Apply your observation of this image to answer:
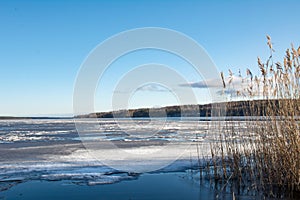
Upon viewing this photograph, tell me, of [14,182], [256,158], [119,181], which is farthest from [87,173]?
[256,158]

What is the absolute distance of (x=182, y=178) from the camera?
499 cm

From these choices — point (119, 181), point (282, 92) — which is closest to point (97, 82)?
point (119, 181)

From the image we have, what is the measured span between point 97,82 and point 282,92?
4226 millimetres

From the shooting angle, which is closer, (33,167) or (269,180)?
(269,180)

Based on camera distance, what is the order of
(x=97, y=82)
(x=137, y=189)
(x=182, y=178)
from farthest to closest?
1. (x=97, y=82)
2. (x=182, y=178)
3. (x=137, y=189)

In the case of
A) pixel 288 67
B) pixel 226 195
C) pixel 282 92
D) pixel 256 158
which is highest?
pixel 288 67

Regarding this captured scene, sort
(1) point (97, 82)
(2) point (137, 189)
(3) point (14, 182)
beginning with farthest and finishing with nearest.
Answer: (1) point (97, 82), (3) point (14, 182), (2) point (137, 189)

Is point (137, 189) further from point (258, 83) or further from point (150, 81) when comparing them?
point (150, 81)

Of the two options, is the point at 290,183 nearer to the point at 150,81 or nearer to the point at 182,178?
the point at 182,178

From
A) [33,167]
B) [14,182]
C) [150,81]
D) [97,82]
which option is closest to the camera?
[14,182]

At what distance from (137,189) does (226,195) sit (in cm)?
131

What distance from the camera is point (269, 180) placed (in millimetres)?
Answer: 4055

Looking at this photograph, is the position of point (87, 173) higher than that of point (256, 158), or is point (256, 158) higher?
point (256, 158)

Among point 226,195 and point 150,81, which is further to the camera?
point 150,81
